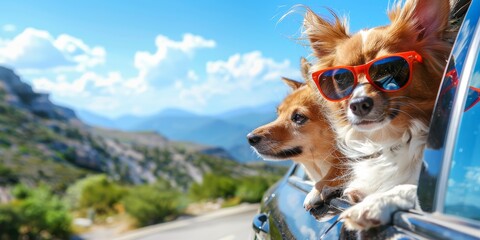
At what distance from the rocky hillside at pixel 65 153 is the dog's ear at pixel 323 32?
6621 cm

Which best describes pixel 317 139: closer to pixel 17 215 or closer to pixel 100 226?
pixel 17 215

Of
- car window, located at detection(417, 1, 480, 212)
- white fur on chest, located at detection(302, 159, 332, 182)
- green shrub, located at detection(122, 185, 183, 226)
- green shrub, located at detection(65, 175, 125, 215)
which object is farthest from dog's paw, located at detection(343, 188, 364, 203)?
green shrub, located at detection(65, 175, 125, 215)

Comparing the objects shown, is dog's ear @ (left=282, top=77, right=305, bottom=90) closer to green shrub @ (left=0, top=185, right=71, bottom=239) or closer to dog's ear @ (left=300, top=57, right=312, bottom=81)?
dog's ear @ (left=300, top=57, right=312, bottom=81)

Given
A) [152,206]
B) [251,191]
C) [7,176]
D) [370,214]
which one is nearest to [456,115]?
[370,214]

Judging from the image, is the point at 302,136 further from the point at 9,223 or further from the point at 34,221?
the point at 34,221

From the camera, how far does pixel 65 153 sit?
319 ft

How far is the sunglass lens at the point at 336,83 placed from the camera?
7.89 ft

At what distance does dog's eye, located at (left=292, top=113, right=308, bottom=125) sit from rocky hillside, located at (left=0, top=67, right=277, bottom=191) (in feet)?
216

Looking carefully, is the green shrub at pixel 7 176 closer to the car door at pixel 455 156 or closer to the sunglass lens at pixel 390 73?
the sunglass lens at pixel 390 73

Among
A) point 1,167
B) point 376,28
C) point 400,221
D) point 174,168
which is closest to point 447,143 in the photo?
point 400,221

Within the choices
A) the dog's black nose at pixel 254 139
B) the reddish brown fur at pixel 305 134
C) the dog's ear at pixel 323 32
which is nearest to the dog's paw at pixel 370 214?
the reddish brown fur at pixel 305 134

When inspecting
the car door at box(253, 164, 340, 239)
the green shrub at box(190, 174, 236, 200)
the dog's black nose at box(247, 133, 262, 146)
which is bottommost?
the green shrub at box(190, 174, 236, 200)

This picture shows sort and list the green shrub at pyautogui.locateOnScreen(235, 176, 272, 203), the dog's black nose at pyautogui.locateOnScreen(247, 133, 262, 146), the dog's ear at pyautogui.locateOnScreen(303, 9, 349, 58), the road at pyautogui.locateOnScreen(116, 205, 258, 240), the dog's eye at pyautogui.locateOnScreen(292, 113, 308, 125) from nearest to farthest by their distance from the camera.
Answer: the dog's ear at pyautogui.locateOnScreen(303, 9, 349, 58) < the dog's eye at pyautogui.locateOnScreen(292, 113, 308, 125) < the dog's black nose at pyautogui.locateOnScreen(247, 133, 262, 146) < the road at pyautogui.locateOnScreen(116, 205, 258, 240) < the green shrub at pyautogui.locateOnScreen(235, 176, 272, 203)

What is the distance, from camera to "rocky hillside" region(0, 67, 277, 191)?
251 feet
